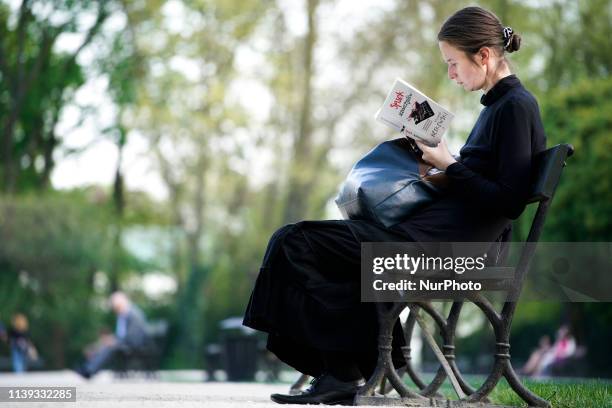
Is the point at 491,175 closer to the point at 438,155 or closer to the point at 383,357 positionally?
the point at 438,155

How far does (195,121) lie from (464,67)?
26657mm

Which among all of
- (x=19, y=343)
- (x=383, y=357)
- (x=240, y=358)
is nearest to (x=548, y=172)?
(x=383, y=357)

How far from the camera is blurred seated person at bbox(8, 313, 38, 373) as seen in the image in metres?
24.6

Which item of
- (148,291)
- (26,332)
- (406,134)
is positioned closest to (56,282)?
(26,332)

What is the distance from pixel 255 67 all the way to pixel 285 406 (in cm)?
2721

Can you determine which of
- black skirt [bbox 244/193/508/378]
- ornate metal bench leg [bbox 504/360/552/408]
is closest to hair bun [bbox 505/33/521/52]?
black skirt [bbox 244/193/508/378]

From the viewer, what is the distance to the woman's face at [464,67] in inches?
221

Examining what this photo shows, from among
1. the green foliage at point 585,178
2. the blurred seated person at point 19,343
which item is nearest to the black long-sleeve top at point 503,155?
the green foliage at point 585,178

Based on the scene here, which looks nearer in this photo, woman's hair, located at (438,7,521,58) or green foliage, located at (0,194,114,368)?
woman's hair, located at (438,7,521,58)

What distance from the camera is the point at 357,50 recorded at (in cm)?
3003

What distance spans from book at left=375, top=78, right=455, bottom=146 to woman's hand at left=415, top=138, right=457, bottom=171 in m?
0.05

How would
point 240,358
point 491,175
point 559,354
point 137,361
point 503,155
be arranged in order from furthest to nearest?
point 559,354 < point 137,361 < point 240,358 < point 491,175 < point 503,155

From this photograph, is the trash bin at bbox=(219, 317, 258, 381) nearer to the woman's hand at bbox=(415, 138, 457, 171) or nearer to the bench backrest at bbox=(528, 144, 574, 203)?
the woman's hand at bbox=(415, 138, 457, 171)

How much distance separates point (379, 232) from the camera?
5512 mm
